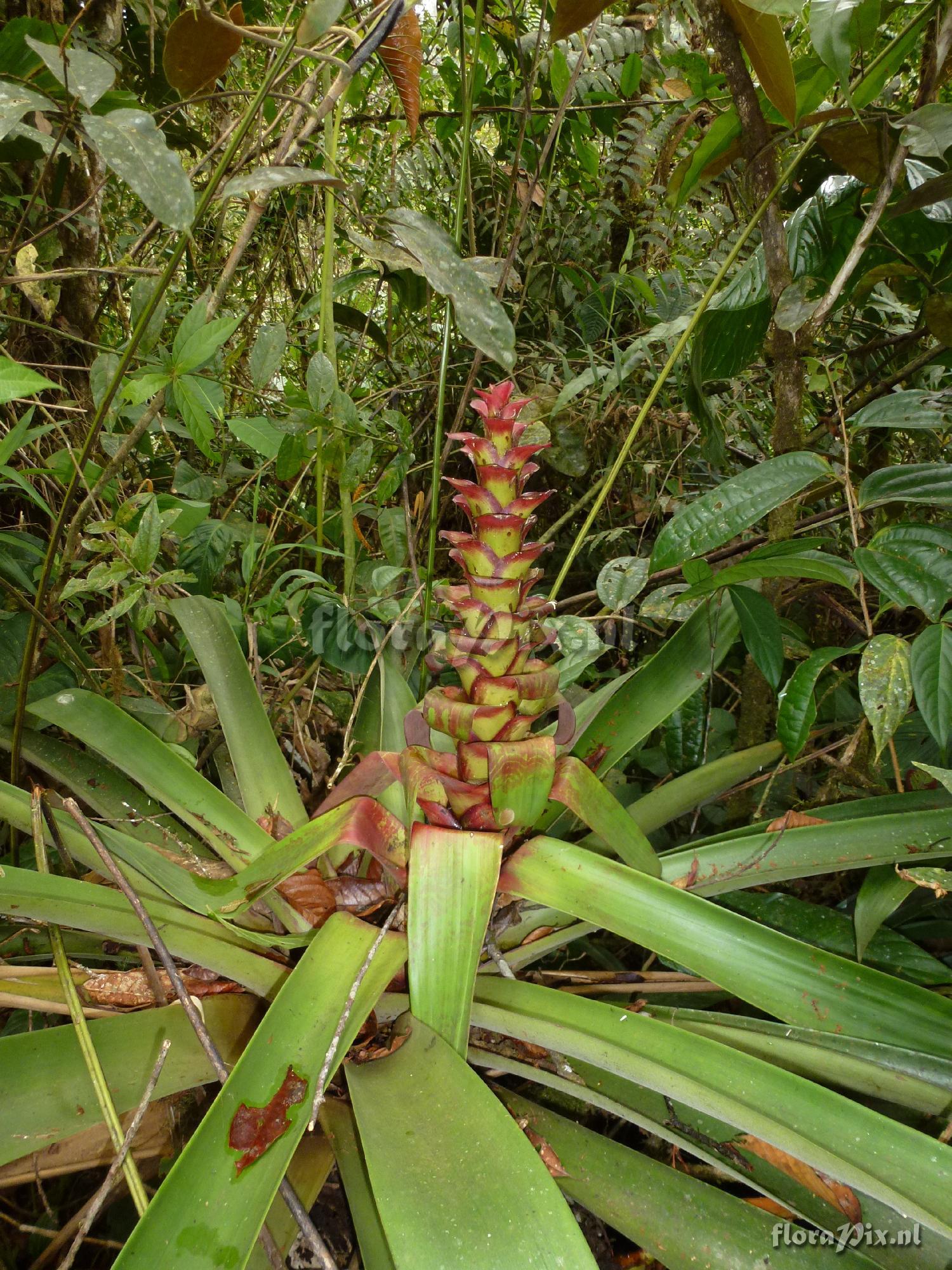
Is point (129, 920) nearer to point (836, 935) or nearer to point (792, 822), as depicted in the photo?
point (792, 822)

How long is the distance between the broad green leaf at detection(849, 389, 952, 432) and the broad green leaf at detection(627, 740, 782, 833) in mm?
386

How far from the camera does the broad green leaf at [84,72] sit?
560 millimetres

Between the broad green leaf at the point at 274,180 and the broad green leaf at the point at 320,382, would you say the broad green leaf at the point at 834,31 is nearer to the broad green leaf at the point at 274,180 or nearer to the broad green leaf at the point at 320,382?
the broad green leaf at the point at 274,180

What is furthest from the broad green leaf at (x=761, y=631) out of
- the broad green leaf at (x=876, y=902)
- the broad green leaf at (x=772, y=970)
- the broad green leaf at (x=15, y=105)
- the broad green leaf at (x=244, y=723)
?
the broad green leaf at (x=15, y=105)

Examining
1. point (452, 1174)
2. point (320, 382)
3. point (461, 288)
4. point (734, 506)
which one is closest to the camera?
point (452, 1174)

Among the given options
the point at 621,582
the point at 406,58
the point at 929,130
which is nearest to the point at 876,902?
the point at 621,582

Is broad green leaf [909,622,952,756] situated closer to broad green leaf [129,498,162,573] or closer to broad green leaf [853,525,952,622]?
broad green leaf [853,525,952,622]

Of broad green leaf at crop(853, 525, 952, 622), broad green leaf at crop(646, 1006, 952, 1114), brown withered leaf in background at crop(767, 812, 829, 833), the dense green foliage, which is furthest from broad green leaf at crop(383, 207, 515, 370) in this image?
broad green leaf at crop(646, 1006, 952, 1114)

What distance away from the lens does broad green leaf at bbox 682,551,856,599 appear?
71 centimetres

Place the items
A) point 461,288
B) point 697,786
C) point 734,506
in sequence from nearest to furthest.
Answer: point 461,288 < point 734,506 < point 697,786

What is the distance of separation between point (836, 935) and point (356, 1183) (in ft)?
1.80

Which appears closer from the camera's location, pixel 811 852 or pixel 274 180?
pixel 274 180

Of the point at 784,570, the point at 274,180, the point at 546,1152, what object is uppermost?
the point at 274,180

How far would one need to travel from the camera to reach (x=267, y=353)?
3.43 ft
